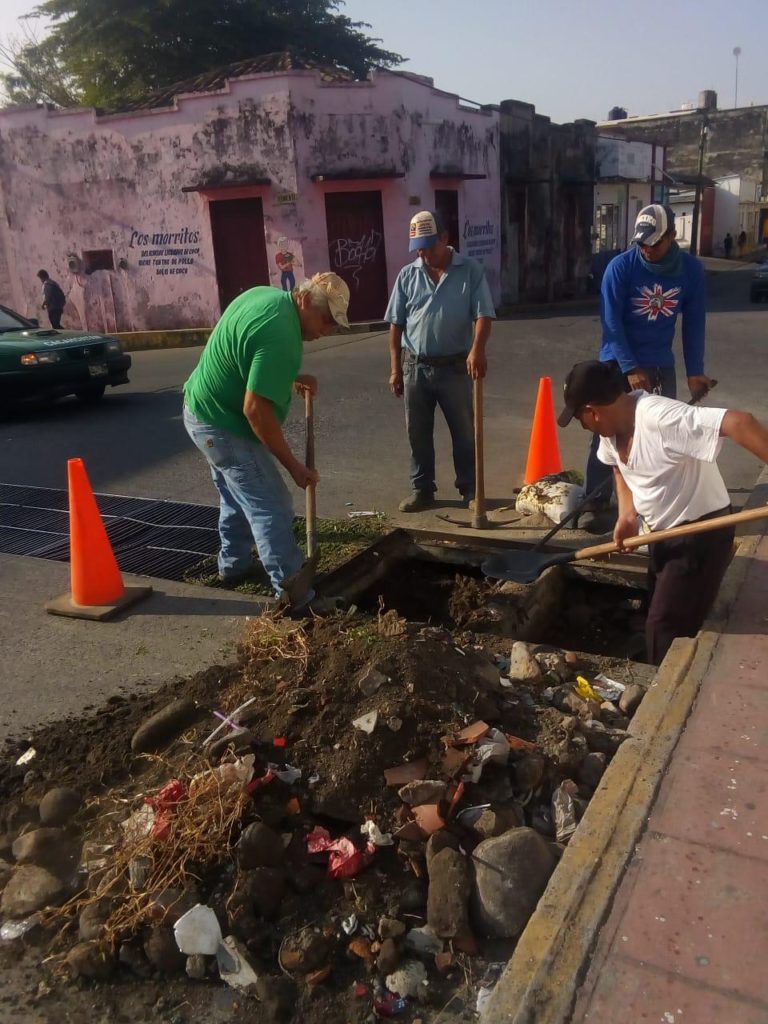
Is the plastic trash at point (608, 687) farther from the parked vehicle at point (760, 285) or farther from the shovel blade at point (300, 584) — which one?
the parked vehicle at point (760, 285)

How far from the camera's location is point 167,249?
18969mm

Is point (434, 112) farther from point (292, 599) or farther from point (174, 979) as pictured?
point (174, 979)

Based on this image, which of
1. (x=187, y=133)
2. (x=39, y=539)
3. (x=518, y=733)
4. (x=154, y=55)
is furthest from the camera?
(x=154, y=55)

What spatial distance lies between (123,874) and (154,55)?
29.9m

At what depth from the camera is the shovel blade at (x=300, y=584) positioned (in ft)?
13.9

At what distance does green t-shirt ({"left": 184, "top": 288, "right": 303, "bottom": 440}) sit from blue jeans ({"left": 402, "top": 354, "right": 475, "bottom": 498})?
177 cm

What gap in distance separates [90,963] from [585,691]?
215 cm

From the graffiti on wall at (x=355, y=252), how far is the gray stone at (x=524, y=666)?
15633 millimetres

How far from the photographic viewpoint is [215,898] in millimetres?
2533

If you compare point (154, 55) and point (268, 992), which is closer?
point (268, 992)

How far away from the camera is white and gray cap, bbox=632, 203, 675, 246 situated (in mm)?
4605

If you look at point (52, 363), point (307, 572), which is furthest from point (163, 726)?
point (52, 363)

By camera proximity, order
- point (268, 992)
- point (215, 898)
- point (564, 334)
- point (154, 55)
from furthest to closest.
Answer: point (154, 55) < point (564, 334) < point (215, 898) < point (268, 992)

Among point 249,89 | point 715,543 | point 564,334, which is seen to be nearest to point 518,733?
point 715,543
